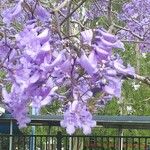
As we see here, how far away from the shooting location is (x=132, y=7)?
31.2ft

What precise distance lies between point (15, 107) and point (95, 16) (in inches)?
285

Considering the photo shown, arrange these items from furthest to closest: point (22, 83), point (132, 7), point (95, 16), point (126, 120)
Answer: point (126, 120) → point (95, 16) → point (132, 7) → point (22, 83)

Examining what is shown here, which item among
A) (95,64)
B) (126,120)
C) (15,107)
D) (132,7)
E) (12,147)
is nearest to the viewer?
(95,64)

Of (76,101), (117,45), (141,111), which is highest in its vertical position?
(141,111)

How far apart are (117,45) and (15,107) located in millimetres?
680

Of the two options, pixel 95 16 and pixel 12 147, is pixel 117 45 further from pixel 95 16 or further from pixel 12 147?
pixel 12 147

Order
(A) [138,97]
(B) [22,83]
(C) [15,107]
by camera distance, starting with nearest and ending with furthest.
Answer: (B) [22,83], (C) [15,107], (A) [138,97]

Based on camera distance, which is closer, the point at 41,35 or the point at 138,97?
the point at 41,35

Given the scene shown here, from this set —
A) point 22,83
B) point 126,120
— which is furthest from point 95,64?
point 126,120

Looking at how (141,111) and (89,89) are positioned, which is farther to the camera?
(141,111)

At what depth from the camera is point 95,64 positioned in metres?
2.68

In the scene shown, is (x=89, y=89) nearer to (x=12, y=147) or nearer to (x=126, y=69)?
(x=126, y=69)

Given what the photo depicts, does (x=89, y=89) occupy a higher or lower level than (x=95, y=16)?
lower

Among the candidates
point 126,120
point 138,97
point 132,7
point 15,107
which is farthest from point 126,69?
point 138,97
